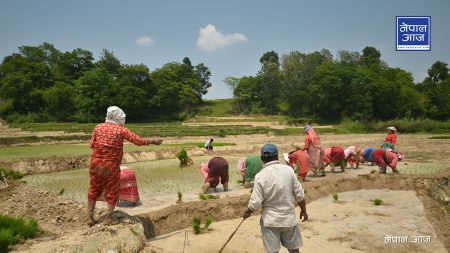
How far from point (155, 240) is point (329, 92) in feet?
177

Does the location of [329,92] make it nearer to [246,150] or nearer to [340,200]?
[246,150]

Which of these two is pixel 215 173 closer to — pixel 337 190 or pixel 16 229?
pixel 337 190

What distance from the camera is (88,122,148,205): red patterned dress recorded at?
596 centimetres

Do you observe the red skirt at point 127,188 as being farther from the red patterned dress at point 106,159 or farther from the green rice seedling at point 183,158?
the green rice seedling at point 183,158

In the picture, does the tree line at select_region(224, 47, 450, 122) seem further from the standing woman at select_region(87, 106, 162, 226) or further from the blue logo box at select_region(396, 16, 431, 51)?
the standing woman at select_region(87, 106, 162, 226)

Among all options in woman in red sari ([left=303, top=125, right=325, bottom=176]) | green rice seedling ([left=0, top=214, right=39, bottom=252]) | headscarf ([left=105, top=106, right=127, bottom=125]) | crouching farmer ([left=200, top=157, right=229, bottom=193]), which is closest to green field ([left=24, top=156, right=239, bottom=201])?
crouching farmer ([left=200, top=157, right=229, bottom=193])

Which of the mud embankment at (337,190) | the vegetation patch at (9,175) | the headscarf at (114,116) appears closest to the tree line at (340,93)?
the mud embankment at (337,190)

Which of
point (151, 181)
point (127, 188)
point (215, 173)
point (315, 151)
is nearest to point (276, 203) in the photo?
point (127, 188)

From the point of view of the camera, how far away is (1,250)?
200 inches

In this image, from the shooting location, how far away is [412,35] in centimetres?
1361

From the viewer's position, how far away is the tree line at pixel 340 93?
57.1 metres

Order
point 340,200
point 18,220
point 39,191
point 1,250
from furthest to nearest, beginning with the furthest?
1. point 340,200
2. point 39,191
3. point 18,220
4. point 1,250

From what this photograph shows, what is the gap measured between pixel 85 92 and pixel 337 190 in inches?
2134

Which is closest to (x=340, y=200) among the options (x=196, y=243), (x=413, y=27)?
(x=196, y=243)
